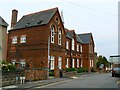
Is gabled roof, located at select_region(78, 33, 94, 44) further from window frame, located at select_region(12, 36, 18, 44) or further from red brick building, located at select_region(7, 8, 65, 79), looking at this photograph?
window frame, located at select_region(12, 36, 18, 44)

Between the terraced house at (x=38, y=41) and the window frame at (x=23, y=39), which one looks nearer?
the terraced house at (x=38, y=41)

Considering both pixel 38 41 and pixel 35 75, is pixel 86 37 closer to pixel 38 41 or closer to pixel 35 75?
pixel 38 41

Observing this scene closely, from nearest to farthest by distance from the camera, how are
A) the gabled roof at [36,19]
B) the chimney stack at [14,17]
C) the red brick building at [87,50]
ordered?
the gabled roof at [36,19]
the chimney stack at [14,17]
the red brick building at [87,50]

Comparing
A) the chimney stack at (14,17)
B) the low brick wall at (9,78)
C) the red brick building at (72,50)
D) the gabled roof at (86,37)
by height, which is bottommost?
the low brick wall at (9,78)

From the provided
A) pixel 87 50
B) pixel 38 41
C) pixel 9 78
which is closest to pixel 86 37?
pixel 87 50

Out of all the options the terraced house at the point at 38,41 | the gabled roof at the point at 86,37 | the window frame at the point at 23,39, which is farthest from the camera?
the gabled roof at the point at 86,37

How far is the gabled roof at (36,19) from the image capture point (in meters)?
38.1

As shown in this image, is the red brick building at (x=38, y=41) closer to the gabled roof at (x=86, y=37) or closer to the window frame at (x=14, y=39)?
the window frame at (x=14, y=39)

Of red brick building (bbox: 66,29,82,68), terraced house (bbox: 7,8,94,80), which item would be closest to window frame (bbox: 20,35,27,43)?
terraced house (bbox: 7,8,94,80)

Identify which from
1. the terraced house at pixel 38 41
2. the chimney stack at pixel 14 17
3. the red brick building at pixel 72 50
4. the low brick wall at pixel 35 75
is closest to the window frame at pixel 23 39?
the terraced house at pixel 38 41

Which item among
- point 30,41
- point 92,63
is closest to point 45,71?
point 30,41

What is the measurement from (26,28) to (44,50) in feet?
18.9

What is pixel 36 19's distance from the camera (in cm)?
4022

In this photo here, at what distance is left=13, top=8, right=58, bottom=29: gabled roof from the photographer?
38.1 m
